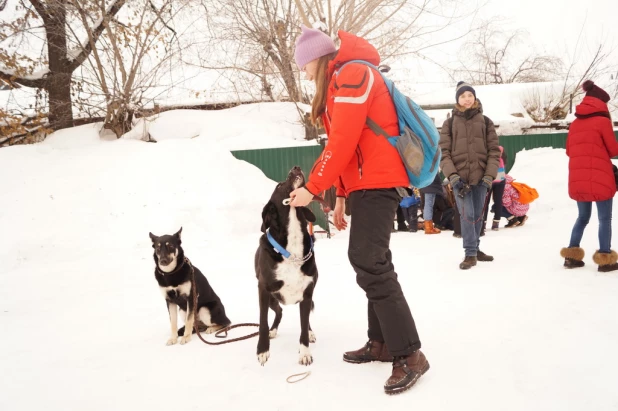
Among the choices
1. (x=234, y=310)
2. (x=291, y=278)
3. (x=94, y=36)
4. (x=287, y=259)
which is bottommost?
(x=234, y=310)

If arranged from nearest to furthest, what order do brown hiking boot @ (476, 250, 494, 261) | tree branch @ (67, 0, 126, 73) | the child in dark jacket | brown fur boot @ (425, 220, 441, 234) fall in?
brown hiking boot @ (476, 250, 494, 261) < brown fur boot @ (425, 220, 441, 234) < the child in dark jacket < tree branch @ (67, 0, 126, 73)

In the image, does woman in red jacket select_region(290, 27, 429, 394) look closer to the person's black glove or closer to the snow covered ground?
the snow covered ground

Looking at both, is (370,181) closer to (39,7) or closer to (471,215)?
(471,215)

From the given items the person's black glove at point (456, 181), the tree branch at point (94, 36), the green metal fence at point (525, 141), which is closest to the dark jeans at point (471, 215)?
the person's black glove at point (456, 181)

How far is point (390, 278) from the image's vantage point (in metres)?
2.49

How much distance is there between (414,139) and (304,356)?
1.65m

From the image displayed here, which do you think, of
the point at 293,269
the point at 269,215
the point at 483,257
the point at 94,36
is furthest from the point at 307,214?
the point at 94,36

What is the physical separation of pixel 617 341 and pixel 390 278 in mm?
1650

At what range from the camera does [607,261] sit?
14.3 ft

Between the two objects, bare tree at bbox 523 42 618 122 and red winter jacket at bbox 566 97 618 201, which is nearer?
red winter jacket at bbox 566 97 618 201

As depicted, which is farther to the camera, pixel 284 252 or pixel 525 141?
pixel 525 141

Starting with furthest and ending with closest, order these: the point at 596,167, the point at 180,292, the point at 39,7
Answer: the point at 39,7 < the point at 596,167 < the point at 180,292

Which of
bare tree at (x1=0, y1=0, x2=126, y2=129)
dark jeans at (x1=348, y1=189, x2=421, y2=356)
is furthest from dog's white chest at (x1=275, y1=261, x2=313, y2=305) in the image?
bare tree at (x1=0, y1=0, x2=126, y2=129)

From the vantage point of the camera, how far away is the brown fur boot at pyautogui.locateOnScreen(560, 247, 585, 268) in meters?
4.60
